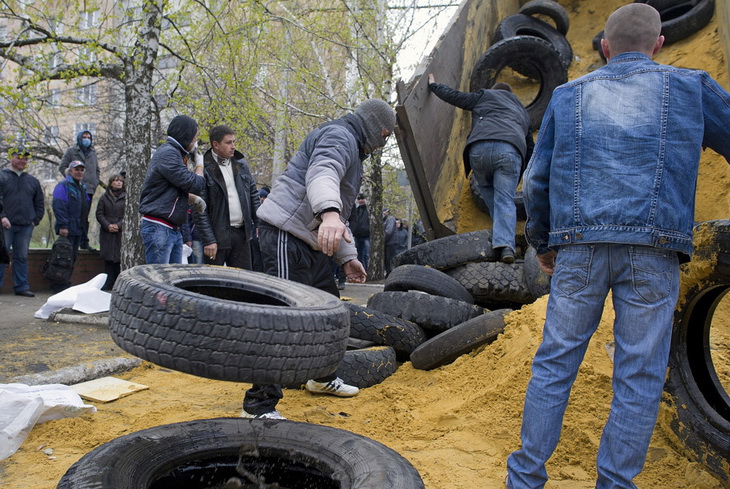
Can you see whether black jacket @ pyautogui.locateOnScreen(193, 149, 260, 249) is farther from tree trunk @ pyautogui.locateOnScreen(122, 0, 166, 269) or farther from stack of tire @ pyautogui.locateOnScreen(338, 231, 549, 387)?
tree trunk @ pyautogui.locateOnScreen(122, 0, 166, 269)

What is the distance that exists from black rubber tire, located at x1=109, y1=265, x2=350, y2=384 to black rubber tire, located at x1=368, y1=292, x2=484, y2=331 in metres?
2.32

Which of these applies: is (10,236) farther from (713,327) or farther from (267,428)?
(713,327)

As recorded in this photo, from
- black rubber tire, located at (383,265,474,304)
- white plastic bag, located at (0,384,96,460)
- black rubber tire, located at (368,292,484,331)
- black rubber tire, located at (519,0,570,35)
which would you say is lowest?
white plastic bag, located at (0,384,96,460)

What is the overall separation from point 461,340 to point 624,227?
216 cm

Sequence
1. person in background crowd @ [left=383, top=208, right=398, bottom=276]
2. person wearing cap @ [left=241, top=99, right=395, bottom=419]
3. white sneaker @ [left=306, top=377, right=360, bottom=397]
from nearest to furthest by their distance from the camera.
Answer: person wearing cap @ [left=241, top=99, right=395, bottom=419]
white sneaker @ [left=306, top=377, right=360, bottom=397]
person in background crowd @ [left=383, top=208, right=398, bottom=276]

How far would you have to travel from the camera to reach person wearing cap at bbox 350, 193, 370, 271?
1151 centimetres

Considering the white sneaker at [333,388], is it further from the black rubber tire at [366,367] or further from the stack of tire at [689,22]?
the stack of tire at [689,22]

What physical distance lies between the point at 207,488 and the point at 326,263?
1.79m

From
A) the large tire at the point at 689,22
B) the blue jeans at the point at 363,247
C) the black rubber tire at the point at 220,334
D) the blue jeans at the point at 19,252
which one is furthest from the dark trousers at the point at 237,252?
the blue jeans at the point at 363,247

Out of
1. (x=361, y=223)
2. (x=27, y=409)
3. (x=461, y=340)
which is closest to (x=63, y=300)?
(x=27, y=409)

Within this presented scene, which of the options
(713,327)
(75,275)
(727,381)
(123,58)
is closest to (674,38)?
(713,327)

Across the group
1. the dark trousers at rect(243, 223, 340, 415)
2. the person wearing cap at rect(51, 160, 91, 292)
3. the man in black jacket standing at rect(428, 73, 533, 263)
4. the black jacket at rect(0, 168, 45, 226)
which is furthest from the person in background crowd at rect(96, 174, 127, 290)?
the dark trousers at rect(243, 223, 340, 415)

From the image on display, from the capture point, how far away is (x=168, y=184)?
5.64m

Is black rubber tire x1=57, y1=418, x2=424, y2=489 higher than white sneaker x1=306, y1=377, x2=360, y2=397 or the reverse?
higher
